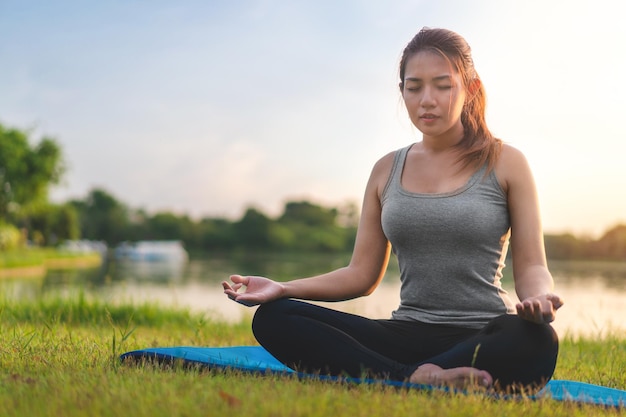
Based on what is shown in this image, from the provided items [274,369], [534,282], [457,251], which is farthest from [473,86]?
[274,369]

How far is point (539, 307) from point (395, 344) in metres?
0.66

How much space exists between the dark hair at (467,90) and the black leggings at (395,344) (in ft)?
2.29

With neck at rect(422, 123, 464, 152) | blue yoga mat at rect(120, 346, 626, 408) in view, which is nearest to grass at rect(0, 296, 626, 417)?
blue yoga mat at rect(120, 346, 626, 408)

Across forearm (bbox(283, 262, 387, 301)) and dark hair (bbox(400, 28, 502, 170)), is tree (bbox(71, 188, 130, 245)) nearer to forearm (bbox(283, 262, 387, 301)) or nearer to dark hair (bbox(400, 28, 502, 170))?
forearm (bbox(283, 262, 387, 301))

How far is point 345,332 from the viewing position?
2.64 metres

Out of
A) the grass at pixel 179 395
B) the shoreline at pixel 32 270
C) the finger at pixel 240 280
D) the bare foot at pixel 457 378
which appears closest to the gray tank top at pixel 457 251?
the bare foot at pixel 457 378

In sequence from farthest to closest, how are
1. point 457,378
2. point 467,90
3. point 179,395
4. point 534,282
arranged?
point 467,90 < point 534,282 < point 457,378 < point 179,395

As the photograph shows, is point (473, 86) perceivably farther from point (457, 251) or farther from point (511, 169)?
point (457, 251)

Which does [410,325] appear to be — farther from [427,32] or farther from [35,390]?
[35,390]

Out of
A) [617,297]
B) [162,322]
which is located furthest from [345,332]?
[617,297]

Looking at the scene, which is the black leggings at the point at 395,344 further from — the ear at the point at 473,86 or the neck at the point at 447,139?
the ear at the point at 473,86

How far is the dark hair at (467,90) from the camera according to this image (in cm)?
267

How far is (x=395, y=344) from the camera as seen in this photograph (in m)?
2.62

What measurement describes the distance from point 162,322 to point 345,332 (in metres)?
4.22
